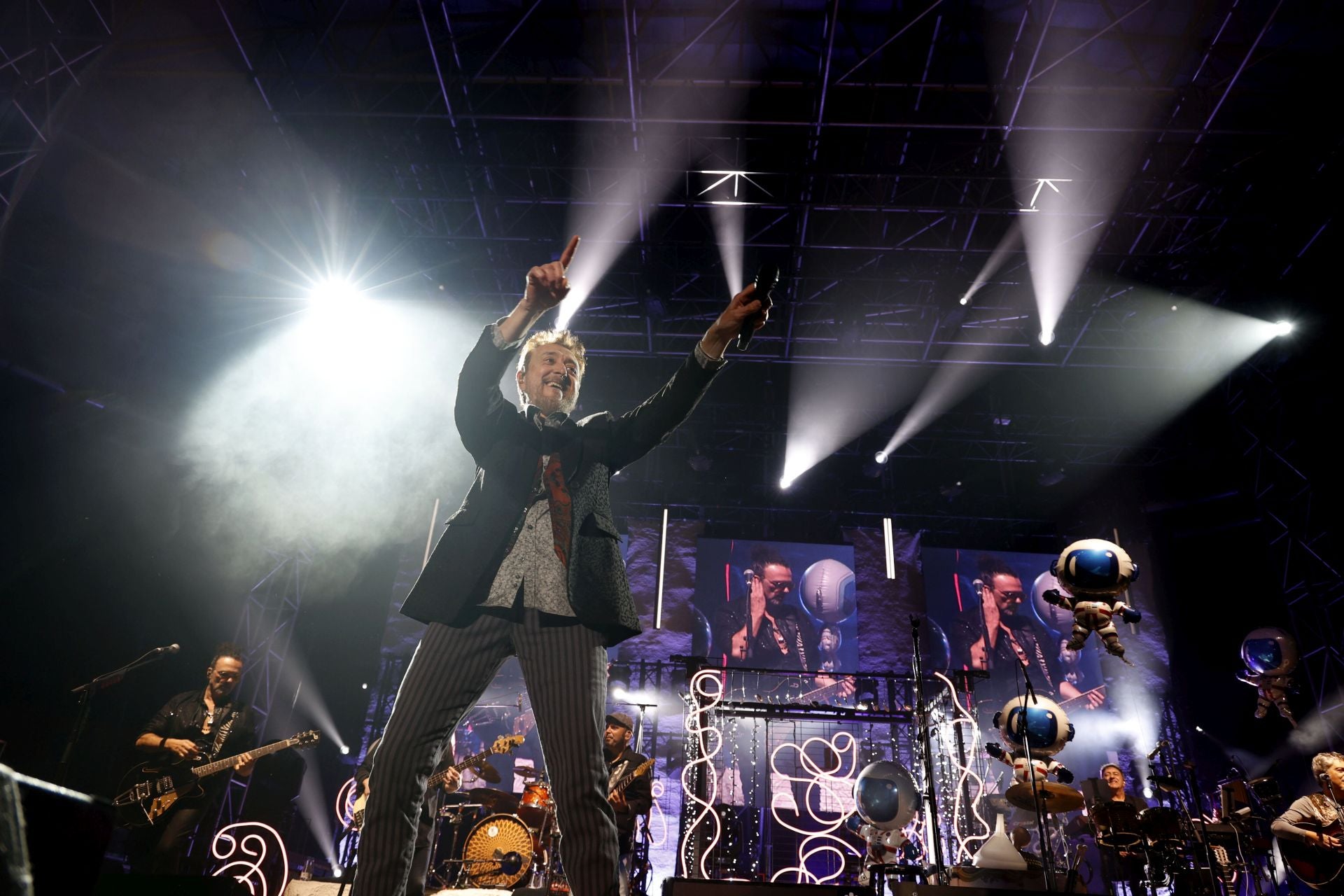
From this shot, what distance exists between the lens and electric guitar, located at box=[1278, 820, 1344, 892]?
5129 mm

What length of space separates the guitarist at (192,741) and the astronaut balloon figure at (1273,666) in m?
9.11

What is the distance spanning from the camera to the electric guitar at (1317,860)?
16.8 ft

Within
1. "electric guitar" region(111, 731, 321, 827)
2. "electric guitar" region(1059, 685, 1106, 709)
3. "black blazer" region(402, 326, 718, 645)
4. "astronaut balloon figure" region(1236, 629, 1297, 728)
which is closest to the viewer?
"black blazer" region(402, 326, 718, 645)

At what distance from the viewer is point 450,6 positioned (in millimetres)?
6812

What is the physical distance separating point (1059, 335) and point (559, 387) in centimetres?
888

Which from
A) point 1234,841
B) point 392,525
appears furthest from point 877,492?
point 392,525

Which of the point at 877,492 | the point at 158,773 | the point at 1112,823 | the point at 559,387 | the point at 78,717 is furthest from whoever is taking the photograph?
the point at 877,492

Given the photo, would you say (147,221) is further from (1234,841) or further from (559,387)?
(1234,841)

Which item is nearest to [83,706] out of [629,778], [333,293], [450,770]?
[450,770]

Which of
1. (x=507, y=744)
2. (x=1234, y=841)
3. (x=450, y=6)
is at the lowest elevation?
(x=1234, y=841)

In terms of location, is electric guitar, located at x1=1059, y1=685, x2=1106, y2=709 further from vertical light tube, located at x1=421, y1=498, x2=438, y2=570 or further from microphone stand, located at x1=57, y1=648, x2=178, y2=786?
microphone stand, located at x1=57, y1=648, x2=178, y2=786

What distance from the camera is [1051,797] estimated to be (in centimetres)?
552

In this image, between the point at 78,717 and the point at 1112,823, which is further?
the point at 1112,823

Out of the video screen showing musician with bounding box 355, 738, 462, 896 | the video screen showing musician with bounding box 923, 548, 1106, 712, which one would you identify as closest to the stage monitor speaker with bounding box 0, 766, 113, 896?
the video screen showing musician with bounding box 355, 738, 462, 896
